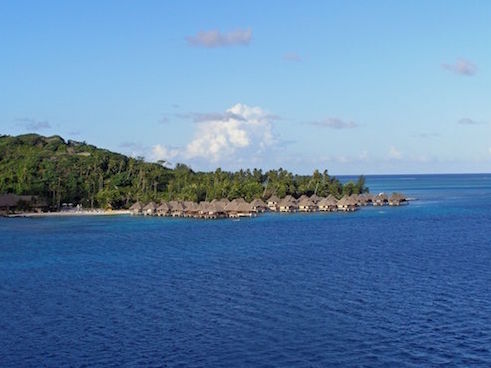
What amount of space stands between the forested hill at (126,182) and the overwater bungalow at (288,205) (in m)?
3.36

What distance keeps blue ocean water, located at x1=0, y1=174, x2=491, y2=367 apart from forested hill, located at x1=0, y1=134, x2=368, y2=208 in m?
41.6

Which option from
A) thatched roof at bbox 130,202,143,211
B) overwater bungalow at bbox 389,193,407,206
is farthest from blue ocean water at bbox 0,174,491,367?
overwater bungalow at bbox 389,193,407,206

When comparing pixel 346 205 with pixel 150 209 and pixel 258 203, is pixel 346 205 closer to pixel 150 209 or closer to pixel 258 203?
pixel 258 203

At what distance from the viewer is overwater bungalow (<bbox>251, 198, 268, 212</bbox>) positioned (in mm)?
101206

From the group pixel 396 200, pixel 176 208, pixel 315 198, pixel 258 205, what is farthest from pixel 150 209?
pixel 396 200

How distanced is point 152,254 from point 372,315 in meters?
26.4

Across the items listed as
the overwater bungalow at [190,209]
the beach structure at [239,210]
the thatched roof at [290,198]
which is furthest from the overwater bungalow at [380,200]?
the overwater bungalow at [190,209]

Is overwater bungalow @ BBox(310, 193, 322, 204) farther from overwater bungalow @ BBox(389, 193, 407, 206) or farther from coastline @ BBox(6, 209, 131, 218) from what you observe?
coastline @ BBox(6, 209, 131, 218)

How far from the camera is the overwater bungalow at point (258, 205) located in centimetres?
10121

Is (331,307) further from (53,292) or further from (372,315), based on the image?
(53,292)

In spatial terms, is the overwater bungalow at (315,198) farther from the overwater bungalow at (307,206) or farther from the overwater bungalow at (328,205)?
the overwater bungalow at (328,205)

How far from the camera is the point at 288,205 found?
4109 inches

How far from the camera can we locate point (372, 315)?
1246 inches

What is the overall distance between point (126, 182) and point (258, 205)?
98.1 feet
